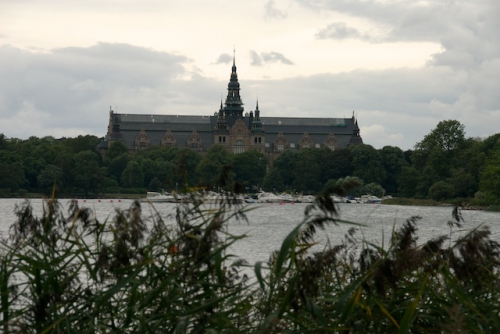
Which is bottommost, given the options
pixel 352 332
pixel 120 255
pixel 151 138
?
pixel 352 332

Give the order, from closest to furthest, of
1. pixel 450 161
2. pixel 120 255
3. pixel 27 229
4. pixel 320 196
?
pixel 320 196
pixel 120 255
pixel 27 229
pixel 450 161

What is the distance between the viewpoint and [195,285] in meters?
9.25

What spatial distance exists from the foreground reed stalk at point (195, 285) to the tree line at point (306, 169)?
7757 centimetres

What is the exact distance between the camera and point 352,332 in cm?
908

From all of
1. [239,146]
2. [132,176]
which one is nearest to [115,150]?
[132,176]

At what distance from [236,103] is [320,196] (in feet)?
629

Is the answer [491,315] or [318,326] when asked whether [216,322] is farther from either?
[491,315]

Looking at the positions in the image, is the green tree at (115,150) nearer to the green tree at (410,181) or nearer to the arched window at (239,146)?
the arched window at (239,146)

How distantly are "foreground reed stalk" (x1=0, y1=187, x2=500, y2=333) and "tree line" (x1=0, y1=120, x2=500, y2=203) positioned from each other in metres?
77.6

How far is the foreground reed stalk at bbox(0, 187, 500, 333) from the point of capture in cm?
865

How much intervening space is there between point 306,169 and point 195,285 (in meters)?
139

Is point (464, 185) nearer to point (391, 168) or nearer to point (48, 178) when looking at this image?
point (391, 168)

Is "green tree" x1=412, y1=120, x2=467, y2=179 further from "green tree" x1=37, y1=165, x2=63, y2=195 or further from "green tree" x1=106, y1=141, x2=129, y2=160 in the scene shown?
"green tree" x1=106, y1=141, x2=129, y2=160

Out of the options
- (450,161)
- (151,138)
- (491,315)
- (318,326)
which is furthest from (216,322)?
(151,138)
